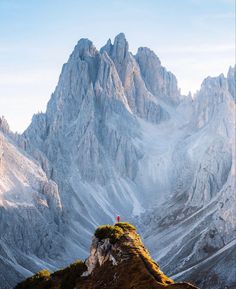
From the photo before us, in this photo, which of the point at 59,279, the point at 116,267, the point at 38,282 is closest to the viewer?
the point at 116,267

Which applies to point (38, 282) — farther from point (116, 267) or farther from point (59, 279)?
point (116, 267)

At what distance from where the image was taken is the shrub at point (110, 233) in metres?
38.3

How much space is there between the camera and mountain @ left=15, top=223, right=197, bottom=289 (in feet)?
110

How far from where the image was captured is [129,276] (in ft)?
114

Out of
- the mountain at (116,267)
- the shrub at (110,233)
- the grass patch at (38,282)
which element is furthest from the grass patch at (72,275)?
the shrub at (110,233)

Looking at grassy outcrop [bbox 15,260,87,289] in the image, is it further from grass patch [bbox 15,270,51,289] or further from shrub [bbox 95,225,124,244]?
shrub [bbox 95,225,124,244]

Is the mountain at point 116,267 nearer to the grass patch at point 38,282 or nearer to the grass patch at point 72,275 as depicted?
the grass patch at point 72,275

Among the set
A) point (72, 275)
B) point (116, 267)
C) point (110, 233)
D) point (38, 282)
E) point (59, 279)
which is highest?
point (110, 233)

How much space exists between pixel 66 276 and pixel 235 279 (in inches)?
4484

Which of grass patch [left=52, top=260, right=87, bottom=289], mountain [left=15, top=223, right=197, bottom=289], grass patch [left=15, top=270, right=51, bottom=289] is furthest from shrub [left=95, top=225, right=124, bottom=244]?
grass patch [left=15, top=270, right=51, bottom=289]

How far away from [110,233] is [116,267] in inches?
109

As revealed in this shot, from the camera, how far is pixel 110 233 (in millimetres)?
38781

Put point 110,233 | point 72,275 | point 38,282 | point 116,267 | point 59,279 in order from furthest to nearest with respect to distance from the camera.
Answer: point 38,282 < point 59,279 < point 72,275 < point 110,233 < point 116,267

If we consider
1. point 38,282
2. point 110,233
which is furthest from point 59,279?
point 110,233
